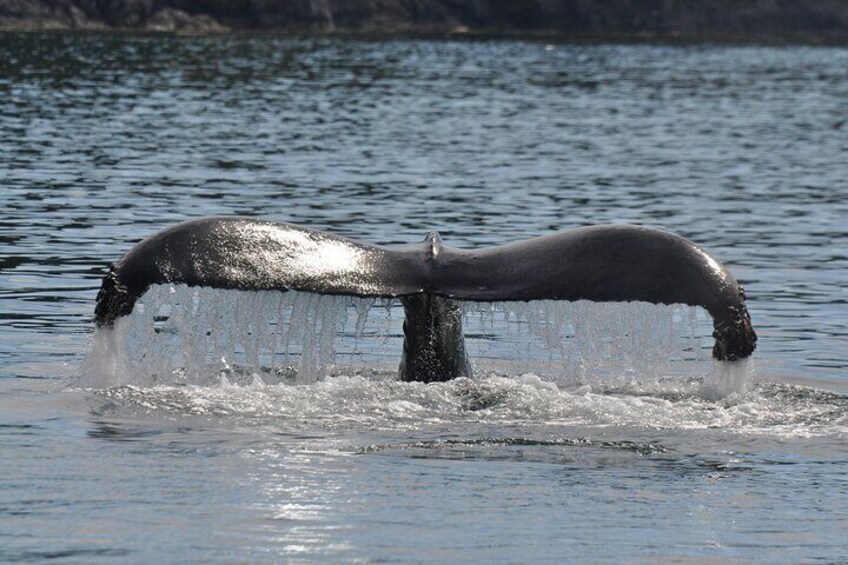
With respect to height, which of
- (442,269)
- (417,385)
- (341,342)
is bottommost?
(417,385)

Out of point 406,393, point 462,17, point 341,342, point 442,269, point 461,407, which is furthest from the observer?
point 462,17

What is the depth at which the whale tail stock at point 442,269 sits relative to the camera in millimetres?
8297

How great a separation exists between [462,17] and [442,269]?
9796 centimetres

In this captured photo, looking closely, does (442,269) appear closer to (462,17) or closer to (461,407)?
(461,407)

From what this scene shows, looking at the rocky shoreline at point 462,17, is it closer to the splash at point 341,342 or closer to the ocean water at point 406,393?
the ocean water at point 406,393

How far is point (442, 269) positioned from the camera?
28.7 ft

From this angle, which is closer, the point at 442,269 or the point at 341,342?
the point at 442,269

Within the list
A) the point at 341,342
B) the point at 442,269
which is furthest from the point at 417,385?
the point at 341,342

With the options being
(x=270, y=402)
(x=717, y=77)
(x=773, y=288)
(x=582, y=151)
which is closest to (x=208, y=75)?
(x=717, y=77)

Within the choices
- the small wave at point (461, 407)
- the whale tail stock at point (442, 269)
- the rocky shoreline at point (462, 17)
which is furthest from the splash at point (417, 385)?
the rocky shoreline at point (462, 17)

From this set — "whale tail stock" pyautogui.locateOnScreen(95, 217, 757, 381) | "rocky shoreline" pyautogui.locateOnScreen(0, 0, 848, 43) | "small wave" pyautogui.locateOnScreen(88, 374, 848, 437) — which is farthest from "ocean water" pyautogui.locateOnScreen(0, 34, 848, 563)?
"rocky shoreline" pyautogui.locateOnScreen(0, 0, 848, 43)

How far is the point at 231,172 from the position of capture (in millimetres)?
27594

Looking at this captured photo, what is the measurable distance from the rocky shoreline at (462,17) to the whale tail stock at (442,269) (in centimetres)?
7633

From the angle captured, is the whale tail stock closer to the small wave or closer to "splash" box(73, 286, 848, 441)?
"splash" box(73, 286, 848, 441)
